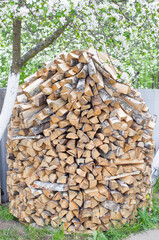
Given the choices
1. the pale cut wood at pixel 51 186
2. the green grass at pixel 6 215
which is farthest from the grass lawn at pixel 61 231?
the pale cut wood at pixel 51 186

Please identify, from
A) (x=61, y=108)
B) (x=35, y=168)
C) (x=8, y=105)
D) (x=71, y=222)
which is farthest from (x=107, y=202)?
(x=8, y=105)

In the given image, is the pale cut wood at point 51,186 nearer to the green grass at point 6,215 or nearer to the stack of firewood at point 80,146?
the stack of firewood at point 80,146

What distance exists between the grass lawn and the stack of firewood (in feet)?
0.28

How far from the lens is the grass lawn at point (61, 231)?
2.89 metres

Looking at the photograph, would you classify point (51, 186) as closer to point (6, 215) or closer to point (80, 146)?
point (80, 146)

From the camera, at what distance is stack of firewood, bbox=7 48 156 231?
113 inches

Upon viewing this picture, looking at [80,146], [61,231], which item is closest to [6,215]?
[61,231]

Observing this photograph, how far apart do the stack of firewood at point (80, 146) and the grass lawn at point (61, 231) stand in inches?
3.3

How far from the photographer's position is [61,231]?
9.55ft

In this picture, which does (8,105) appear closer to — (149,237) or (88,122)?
(88,122)

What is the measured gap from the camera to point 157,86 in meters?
7.62

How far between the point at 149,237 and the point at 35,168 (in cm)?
147

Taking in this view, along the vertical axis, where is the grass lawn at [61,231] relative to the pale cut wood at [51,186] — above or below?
below

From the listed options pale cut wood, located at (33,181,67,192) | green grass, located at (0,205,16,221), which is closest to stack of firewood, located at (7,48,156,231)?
pale cut wood, located at (33,181,67,192)
